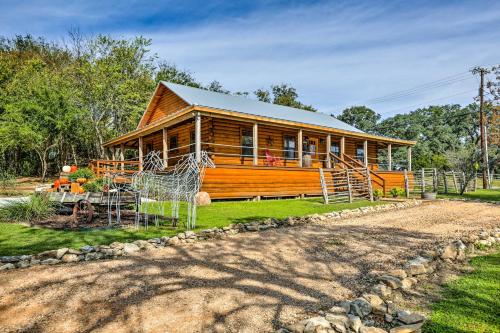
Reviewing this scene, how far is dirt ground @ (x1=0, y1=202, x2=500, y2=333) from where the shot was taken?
9.94 ft

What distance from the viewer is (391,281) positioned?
3.85 meters

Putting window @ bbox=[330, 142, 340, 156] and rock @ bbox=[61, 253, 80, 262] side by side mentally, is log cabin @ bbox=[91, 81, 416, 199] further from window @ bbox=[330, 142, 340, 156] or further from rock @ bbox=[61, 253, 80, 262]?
rock @ bbox=[61, 253, 80, 262]

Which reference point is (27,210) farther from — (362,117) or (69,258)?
(362,117)

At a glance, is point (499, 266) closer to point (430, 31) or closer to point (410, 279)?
point (410, 279)

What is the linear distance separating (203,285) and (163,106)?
17.7 m

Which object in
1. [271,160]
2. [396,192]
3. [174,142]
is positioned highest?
[174,142]

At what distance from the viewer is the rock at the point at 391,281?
12.5 ft

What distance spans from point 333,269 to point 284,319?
1.76 meters

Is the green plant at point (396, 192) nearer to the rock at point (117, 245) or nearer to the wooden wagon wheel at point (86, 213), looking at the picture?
the wooden wagon wheel at point (86, 213)

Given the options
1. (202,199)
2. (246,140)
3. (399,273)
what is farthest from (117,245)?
(246,140)

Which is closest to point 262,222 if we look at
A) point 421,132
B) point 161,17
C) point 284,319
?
point 284,319

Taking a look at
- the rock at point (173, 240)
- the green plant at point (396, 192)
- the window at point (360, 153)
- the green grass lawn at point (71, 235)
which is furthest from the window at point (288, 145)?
the rock at point (173, 240)

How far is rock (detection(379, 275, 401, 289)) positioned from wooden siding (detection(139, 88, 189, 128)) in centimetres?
1531

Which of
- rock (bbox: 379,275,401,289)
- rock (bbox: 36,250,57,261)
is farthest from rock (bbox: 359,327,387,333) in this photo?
rock (bbox: 36,250,57,261)
